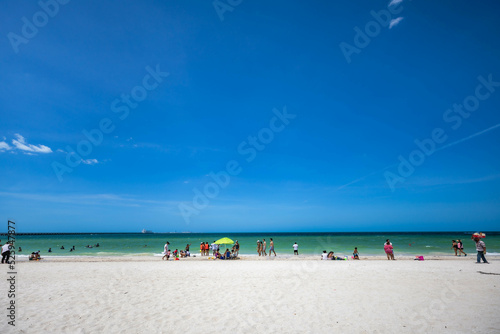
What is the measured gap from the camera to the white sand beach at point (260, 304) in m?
5.95

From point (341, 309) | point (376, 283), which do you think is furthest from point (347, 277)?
point (341, 309)

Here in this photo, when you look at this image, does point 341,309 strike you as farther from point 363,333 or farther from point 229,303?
point 229,303

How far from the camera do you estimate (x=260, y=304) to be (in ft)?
24.7

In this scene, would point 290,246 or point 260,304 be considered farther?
point 290,246

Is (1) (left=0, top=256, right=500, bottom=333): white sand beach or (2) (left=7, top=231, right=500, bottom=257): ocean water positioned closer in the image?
(1) (left=0, top=256, right=500, bottom=333): white sand beach

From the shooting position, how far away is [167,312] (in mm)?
6941

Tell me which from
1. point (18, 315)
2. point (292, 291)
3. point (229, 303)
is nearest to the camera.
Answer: point (18, 315)

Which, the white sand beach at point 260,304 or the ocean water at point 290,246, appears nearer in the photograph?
the white sand beach at point 260,304

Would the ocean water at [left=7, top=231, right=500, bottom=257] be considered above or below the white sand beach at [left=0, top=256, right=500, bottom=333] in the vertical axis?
below

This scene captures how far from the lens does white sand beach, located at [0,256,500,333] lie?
5949mm

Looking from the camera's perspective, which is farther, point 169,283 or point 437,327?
point 169,283

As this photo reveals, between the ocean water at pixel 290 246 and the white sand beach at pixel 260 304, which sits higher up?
the white sand beach at pixel 260 304

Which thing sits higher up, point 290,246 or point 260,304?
point 260,304

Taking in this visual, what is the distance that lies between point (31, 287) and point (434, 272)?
60.6 feet
